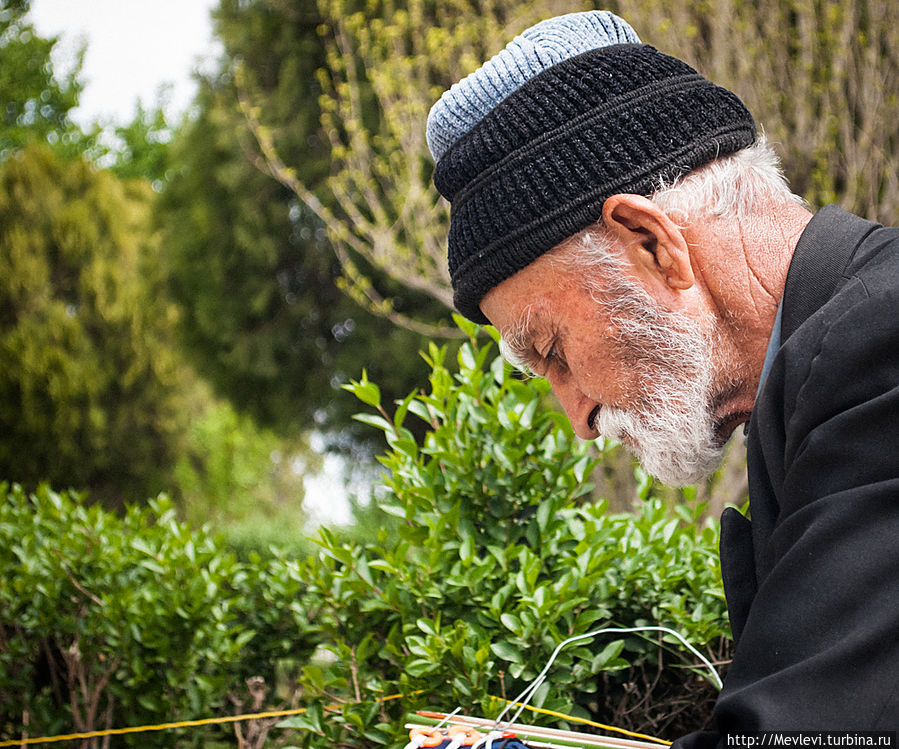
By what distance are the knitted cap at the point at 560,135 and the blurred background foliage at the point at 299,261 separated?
2.12 feet

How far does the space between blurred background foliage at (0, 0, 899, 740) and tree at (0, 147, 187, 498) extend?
0.12 ft

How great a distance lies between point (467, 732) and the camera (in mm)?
1531

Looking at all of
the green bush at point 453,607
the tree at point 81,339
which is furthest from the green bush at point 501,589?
the tree at point 81,339

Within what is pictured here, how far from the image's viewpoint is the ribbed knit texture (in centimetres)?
181

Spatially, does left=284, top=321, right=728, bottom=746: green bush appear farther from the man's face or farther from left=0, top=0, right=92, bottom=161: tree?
left=0, top=0, right=92, bottom=161: tree

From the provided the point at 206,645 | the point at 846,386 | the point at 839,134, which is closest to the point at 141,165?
the point at 839,134

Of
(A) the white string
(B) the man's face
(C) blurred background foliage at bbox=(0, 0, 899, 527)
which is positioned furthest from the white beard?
(C) blurred background foliage at bbox=(0, 0, 899, 527)

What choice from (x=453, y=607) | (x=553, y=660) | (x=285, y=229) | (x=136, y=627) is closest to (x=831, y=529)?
(x=553, y=660)

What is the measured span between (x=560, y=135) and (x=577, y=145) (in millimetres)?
48

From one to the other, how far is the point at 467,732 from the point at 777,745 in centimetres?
62

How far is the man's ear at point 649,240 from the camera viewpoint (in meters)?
1.58

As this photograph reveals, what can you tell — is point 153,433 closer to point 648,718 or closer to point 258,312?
point 258,312

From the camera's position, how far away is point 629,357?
1.70m

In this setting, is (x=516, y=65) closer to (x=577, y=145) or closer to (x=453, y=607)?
(x=577, y=145)
